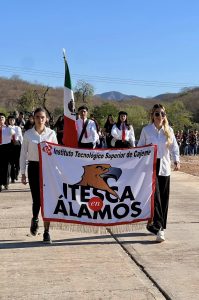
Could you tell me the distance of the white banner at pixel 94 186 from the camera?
282 inches

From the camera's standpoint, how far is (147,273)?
223 inches

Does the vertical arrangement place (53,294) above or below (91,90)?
below

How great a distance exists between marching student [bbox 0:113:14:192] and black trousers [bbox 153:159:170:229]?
625 cm

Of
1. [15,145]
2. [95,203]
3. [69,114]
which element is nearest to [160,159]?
[95,203]

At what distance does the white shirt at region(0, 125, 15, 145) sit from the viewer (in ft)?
45.0

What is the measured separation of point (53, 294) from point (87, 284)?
42 centimetres

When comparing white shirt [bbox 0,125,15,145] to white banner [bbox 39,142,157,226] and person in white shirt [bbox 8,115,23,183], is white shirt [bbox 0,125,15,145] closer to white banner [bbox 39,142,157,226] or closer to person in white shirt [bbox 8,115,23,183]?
person in white shirt [bbox 8,115,23,183]

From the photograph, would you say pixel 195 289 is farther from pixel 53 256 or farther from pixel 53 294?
pixel 53 256

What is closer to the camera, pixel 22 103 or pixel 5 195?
pixel 5 195

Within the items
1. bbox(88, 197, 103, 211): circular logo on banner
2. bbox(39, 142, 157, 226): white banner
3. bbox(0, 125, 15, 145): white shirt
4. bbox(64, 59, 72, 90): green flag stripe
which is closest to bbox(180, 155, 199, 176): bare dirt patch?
bbox(0, 125, 15, 145): white shirt

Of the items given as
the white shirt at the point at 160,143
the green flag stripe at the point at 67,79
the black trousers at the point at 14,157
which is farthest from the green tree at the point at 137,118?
the white shirt at the point at 160,143

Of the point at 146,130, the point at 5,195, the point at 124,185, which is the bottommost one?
the point at 5,195

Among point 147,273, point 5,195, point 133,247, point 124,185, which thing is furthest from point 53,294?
point 5,195

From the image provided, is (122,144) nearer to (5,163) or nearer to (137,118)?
(5,163)
